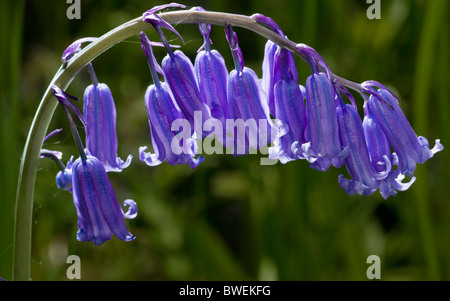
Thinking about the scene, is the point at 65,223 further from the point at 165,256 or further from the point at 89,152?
the point at 89,152

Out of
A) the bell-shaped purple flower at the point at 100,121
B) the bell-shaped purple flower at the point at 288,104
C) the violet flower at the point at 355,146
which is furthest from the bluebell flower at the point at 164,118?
the violet flower at the point at 355,146

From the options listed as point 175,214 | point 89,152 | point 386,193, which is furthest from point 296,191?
point 89,152

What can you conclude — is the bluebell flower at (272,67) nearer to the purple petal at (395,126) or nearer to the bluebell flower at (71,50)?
the purple petal at (395,126)

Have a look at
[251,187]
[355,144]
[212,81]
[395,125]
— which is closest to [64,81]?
[212,81]

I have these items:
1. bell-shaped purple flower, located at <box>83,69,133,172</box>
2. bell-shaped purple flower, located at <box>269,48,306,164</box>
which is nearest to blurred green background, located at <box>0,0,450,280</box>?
bell-shaped purple flower, located at <box>83,69,133,172</box>

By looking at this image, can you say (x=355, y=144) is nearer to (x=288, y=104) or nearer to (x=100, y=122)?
(x=288, y=104)

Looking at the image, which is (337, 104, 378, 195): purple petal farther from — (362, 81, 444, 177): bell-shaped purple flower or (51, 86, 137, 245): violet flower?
(51, 86, 137, 245): violet flower
